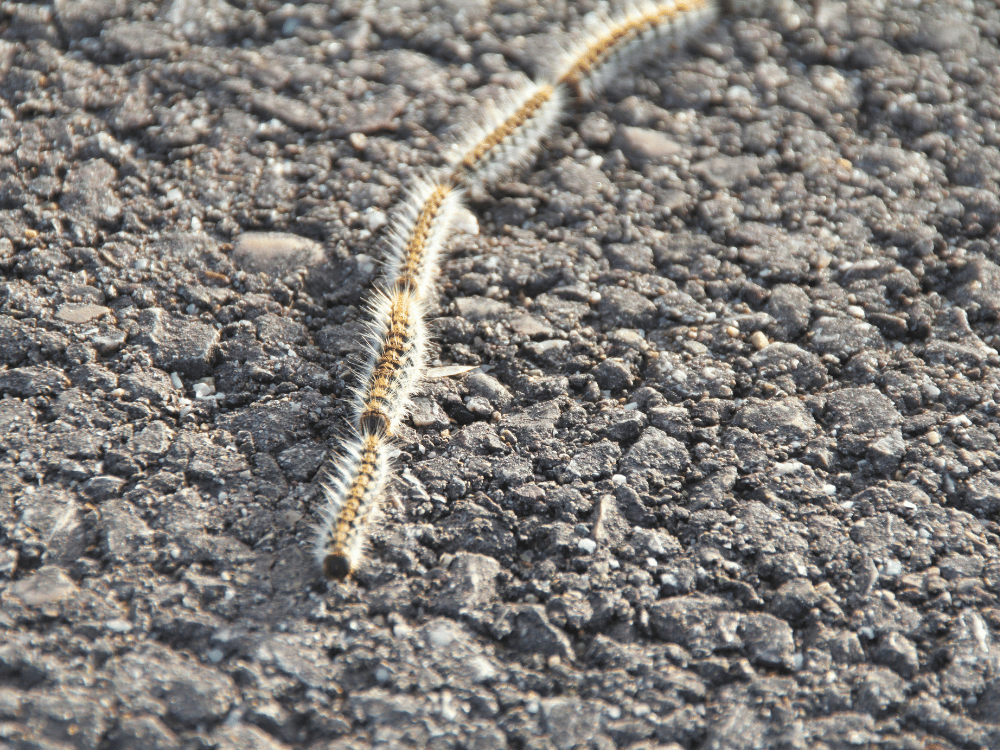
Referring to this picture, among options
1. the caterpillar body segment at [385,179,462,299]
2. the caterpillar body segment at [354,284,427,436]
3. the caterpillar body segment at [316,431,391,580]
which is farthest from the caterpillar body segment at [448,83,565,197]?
the caterpillar body segment at [316,431,391,580]

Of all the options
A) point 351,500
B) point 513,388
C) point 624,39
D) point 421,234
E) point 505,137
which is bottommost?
point 351,500

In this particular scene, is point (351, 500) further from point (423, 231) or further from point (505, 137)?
point (505, 137)

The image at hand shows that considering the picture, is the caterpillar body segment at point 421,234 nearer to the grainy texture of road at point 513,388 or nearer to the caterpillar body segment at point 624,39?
the grainy texture of road at point 513,388

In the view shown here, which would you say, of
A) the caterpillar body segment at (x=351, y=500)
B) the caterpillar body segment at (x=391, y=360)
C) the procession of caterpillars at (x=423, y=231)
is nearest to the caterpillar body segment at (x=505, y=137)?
the procession of caterpillars at (x=423, y=231)

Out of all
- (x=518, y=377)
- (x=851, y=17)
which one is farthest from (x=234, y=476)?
(x=851, y=17)

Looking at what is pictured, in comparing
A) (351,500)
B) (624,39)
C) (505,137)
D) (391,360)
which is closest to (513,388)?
(391,360)

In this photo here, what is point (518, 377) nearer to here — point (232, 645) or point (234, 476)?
point (234, 476)

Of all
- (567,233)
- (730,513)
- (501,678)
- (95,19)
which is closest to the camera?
(501,678)
